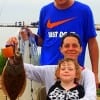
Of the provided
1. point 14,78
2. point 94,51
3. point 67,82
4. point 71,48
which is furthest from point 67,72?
point 94,51

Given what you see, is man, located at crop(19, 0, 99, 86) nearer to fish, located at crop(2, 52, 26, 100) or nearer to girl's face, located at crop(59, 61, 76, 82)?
girl's face, located at crop(59, 61, 76, 82)

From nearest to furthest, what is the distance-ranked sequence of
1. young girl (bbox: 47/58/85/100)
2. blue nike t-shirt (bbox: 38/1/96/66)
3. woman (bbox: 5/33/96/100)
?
young girl (bbox: 47/58/85/100), woman (bbox: 5/33/96/100), blue nike t-shirt (bbox: 38/1/96/66)

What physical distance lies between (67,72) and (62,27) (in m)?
0.60

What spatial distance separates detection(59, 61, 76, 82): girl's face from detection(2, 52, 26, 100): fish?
27cm

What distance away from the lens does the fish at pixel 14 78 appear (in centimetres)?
325

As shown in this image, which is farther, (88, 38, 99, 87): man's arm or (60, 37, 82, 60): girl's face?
(88, 38, 99, 87): man's arm

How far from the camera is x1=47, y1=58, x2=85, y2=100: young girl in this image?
322cm

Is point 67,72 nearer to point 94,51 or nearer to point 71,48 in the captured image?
point 71,48

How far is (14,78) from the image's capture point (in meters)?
3.29

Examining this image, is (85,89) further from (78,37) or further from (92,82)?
(78,37)

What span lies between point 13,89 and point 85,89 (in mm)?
499

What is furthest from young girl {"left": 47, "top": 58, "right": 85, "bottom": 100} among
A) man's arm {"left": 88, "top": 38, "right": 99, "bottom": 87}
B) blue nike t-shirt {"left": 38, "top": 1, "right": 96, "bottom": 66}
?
man's arm {"left": 88, "top": 38, "right": 99, "bottom": 87}

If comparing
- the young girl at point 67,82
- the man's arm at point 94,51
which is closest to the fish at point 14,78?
the young girl at point 67,82

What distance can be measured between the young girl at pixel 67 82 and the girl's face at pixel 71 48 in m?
0.10
